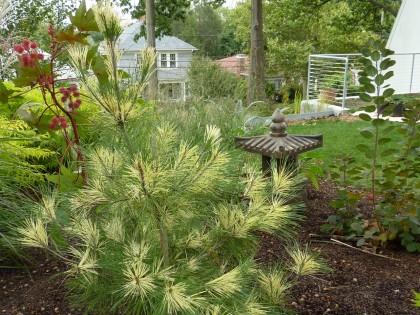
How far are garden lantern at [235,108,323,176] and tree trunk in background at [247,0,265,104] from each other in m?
8.70

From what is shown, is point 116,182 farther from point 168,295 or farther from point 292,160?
point 292,160

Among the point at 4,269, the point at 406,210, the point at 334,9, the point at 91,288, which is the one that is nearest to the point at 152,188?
the point at 91,288

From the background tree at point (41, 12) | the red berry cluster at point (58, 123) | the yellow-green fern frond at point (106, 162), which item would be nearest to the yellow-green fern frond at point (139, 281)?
the yellow-green fern frond at point (106, 162)

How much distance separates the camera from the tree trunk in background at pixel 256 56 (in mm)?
11477

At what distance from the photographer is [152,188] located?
1103mm

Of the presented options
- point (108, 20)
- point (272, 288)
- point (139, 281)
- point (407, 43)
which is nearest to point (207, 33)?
point (407, 43)

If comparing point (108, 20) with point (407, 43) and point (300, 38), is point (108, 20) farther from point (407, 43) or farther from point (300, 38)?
point (300, 38)

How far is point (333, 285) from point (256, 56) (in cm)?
1012

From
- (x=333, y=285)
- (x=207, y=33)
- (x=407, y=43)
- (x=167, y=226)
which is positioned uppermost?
(x=207, y=33)

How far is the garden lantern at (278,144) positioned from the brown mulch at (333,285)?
18.1 inches

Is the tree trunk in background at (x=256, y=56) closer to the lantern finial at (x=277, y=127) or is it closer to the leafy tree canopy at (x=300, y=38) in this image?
the lantern finial at (x=277, y=127)

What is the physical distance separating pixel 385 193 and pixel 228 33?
39.9 metres

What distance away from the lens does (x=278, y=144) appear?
101 inches

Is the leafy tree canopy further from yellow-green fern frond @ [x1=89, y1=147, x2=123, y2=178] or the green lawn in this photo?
yellow-green fern frond @ [x1=89, y1=147, x2=123, y2=178]
